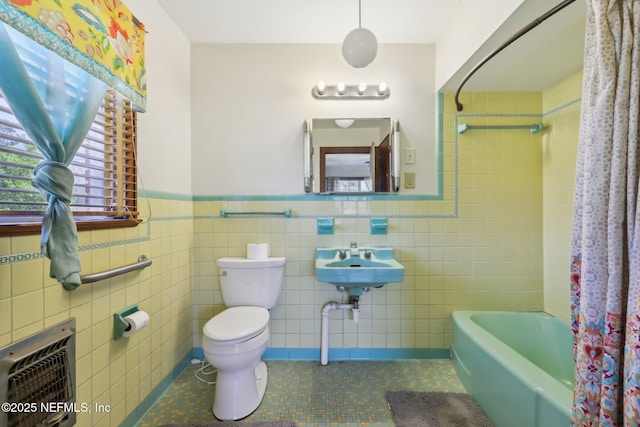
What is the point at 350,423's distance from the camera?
137 centimetres

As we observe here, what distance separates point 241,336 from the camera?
133cm

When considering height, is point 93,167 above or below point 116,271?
above

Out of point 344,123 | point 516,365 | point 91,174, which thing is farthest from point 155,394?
point 344,123

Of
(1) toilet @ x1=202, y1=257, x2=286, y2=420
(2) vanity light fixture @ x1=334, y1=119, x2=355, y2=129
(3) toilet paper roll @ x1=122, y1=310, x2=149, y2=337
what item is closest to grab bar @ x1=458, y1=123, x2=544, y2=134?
(2) vanity light fixture @ x1=334, y1=119, x2=355, y2=129

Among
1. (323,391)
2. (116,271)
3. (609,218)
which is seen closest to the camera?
(609,218)

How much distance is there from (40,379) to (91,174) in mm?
827

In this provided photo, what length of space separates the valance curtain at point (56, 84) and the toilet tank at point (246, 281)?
0.89m

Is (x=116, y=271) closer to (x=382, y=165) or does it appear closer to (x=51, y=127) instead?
(x=51, y=127)

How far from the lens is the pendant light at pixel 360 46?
57.8 inches

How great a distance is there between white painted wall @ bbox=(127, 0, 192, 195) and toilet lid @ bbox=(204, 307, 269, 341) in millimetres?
885

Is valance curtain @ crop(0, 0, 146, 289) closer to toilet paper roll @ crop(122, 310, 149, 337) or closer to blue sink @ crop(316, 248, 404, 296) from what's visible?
toilet paper roll @ crop(122, 310, 149, 337)

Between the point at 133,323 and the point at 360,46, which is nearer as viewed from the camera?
the point at 133,323

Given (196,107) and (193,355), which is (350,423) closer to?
(193,355)

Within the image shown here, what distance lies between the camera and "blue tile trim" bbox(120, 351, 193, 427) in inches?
52.2
